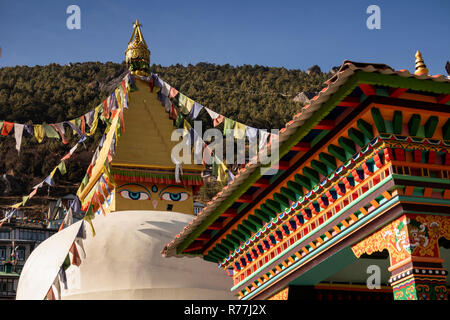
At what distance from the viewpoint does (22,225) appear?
47.9 m

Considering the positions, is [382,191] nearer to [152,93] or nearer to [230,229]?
[230,229]

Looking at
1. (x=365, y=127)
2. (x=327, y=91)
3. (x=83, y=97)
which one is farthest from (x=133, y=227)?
(x=83, y=97)

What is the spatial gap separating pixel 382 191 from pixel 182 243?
5.19 metres

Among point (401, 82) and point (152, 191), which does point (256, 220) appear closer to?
point (401, 82)

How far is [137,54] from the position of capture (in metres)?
17.7

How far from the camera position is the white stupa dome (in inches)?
513

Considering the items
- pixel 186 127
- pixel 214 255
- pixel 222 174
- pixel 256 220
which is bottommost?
pixel 214 255

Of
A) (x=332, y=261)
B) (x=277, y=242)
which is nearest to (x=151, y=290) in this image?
(x=277, y=242)

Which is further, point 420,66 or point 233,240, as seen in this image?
point 233,240

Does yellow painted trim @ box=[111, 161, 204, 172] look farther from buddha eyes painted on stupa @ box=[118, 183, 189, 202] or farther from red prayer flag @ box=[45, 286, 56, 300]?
red prayer flag @ box=[45, 286, 56, 300]

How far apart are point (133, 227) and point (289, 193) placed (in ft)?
19.6

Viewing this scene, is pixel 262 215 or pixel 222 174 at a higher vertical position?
pixel 222 174

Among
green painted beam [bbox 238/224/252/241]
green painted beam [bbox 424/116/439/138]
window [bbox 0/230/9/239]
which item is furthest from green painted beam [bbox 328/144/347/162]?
window [bbox 0/230/9/239]
